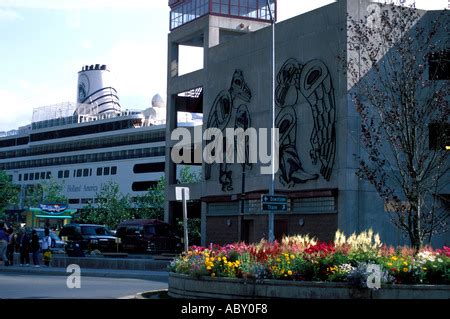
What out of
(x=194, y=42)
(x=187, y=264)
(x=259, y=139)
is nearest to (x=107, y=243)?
(x=259, y=139)

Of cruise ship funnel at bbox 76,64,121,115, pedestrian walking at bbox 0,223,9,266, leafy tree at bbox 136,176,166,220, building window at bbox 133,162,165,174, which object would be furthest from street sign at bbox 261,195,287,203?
cruise ship funnel at bbox 76,64,121,115

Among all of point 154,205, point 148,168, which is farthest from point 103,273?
point 148,168

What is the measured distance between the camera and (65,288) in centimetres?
2291

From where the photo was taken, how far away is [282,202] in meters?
31.3

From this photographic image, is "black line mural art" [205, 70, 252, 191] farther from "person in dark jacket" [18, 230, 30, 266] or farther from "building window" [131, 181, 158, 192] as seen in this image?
"building window" [131, 181, 158, 192]

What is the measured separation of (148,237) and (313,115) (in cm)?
1377

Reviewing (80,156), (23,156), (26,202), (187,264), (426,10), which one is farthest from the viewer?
(23,156)

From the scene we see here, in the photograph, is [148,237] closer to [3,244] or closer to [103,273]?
[3,244]

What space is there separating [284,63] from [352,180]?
26.9ft

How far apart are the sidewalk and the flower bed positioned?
39.5 ft

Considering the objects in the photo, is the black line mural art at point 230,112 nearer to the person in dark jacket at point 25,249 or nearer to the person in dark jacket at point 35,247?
the person in dark jacket at point 25,249

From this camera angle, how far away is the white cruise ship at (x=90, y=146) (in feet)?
398

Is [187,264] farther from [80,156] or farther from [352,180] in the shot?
[80,156]

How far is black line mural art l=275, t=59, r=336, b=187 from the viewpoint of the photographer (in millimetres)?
40653
